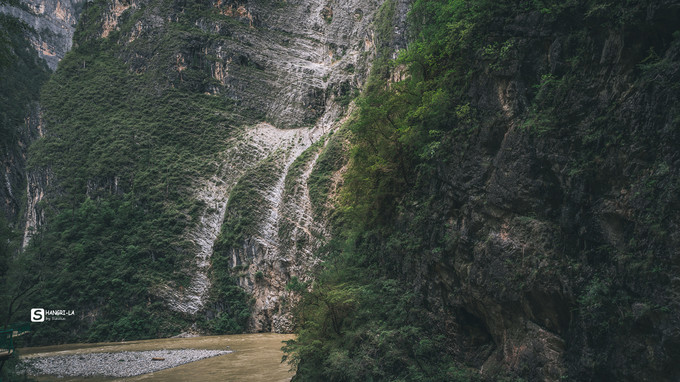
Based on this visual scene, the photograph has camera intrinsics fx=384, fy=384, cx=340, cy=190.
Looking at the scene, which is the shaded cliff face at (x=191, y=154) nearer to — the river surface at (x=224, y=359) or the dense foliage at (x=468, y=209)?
the river surface at (x=224, y=359)

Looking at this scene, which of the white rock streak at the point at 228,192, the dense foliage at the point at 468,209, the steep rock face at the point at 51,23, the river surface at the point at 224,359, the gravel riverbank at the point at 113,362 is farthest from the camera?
the steep rock face at the point at 51,23

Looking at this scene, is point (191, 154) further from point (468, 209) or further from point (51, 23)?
point (51, 23)

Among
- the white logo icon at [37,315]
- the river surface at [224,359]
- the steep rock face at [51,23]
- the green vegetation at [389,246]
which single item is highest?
the steep rock face at [51,23]

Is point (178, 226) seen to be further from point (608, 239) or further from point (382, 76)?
point (608, 239)

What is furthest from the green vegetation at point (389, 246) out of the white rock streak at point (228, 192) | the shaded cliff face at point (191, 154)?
the white rock streak at point (228, 192)

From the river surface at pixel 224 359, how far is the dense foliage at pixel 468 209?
5.50 metres

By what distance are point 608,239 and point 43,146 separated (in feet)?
208

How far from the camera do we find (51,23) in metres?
93.1

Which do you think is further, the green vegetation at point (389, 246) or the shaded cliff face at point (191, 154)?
the shaded cliff face at point (191, 154)

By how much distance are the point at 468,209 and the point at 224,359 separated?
58.2 feet

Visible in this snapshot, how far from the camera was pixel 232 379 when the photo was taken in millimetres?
16469

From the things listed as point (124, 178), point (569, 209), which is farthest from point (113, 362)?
point (124, 178)

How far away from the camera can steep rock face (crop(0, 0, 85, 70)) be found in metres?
86.4

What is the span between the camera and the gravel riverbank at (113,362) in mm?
18734
